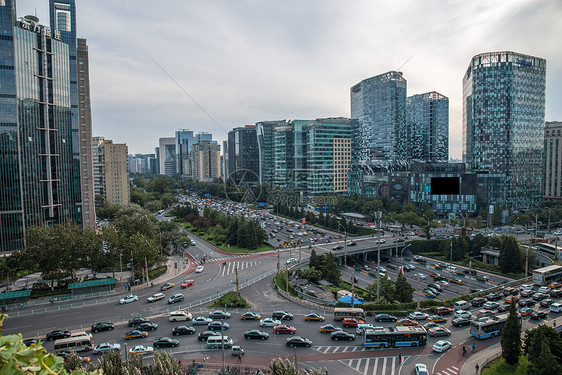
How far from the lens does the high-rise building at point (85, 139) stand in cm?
4031

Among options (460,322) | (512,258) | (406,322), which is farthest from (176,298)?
(512,258)

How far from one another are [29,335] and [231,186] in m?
73.6

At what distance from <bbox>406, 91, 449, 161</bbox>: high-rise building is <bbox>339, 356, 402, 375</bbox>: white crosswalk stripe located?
92276 millimetres

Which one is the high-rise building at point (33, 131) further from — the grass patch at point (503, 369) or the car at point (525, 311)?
the car at point (525, 311)

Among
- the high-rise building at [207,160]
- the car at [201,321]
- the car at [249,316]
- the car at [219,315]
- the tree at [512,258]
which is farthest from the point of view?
the high-rise building at [207,160]

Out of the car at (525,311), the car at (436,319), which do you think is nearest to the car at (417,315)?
the car at (436,319)

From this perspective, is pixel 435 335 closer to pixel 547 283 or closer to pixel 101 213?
pixel 547 283

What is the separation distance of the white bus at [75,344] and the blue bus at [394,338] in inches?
525

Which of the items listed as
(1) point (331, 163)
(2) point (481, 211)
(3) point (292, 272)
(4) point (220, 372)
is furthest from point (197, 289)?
(1) point (331, 163)

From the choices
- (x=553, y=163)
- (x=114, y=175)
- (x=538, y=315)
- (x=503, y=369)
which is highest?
(x=553, y=163)

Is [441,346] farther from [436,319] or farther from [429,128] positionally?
[429,128]

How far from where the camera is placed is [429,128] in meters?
101

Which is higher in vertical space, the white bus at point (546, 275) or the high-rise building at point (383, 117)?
the high-rise building at point (383, 117)

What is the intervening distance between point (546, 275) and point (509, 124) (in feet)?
133
